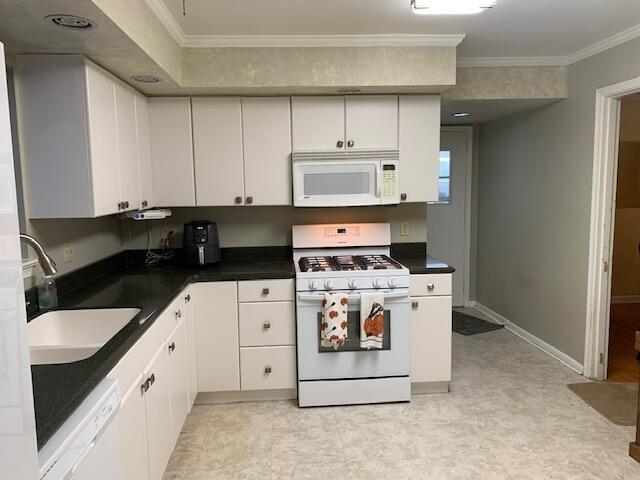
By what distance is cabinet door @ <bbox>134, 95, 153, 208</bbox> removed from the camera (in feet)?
9.86

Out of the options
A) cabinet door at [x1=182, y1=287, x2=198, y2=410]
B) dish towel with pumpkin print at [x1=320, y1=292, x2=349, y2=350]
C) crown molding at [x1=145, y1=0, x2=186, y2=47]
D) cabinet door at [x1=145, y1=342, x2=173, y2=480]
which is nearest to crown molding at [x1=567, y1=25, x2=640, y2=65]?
dish towel with pumpkin print at [x1=320, y1=292, x2=349, y2=350]

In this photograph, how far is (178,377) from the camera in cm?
259

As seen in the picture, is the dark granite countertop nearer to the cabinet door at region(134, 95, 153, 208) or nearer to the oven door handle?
the oven door handle

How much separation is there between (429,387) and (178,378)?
1691 mm

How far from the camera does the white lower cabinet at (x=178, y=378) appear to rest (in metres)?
2.44

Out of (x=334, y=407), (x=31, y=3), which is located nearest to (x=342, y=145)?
(x=334, y=407)

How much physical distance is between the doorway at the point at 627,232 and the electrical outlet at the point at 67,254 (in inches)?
177

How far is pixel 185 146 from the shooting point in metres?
3.25

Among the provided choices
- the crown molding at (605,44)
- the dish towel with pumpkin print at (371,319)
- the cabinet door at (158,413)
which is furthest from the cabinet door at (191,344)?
the crown molding at (605,44)

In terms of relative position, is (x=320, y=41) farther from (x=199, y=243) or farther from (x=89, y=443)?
(x=89, y=443)

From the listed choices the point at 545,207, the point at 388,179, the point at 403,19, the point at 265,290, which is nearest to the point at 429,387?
the point at 265,290

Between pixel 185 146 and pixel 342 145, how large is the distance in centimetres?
107

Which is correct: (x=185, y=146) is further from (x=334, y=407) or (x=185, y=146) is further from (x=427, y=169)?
(x=334, y=407)

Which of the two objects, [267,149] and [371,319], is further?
[267,149]
